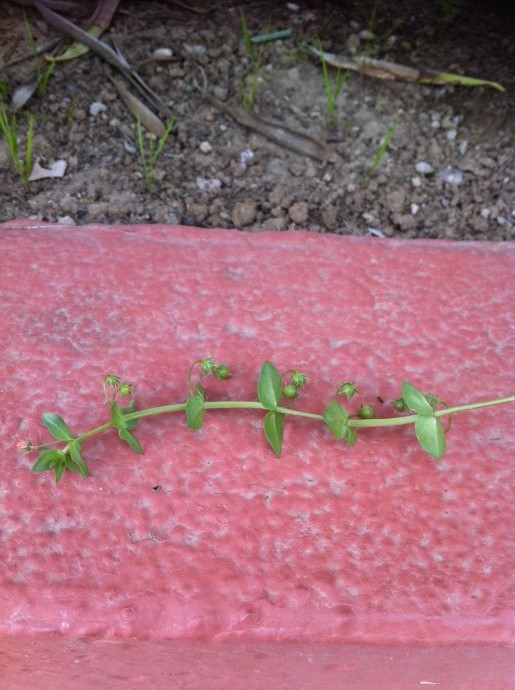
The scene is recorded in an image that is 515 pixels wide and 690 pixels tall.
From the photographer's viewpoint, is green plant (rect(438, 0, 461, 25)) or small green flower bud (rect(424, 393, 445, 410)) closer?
small green flower bud (rect(424, 393, 445, 410))

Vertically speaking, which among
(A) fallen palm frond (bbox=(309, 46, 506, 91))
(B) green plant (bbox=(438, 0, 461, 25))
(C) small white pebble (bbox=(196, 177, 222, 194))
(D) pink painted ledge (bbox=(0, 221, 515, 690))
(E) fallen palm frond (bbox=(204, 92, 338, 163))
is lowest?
(D) pink painted ledge (bbox=(0, 221, 515, 690))

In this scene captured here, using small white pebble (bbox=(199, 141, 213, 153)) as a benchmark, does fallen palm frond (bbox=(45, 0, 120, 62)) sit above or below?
above

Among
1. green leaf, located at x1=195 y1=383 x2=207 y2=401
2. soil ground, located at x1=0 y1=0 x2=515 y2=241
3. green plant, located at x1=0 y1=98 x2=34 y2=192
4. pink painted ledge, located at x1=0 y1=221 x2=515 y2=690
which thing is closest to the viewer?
pink painted ledge, located at x1=0 y1=221 x2=515 y2=690

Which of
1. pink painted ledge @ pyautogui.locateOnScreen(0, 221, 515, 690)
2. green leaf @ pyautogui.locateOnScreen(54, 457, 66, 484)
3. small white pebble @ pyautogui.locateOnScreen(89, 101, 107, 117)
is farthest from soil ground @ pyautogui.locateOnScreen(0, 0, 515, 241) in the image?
green leaf @ pyautogui.locateOnScreen(54, 457, 66, 484)

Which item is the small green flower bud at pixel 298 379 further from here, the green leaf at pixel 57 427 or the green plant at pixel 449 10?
the green plant at pixel 449 10

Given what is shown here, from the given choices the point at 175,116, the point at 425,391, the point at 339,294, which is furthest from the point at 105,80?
the point at 425,391

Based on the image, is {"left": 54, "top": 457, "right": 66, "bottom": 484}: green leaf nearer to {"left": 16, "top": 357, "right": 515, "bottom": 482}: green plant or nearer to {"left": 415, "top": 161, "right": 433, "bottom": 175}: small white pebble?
{"left": 16, "top": 357, "right": 515, "bottom": 482}: green plant

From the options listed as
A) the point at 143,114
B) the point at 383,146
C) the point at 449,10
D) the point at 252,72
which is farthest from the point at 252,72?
the point at 449,10
